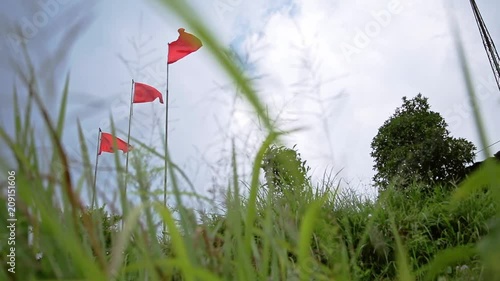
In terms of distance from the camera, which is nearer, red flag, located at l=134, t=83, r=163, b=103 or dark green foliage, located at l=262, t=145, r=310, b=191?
dark green foliage, located at l=262, t=145, r=310, b=191

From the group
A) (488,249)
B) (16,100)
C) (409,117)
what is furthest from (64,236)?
(409,117)

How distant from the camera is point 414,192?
5441 millimetres

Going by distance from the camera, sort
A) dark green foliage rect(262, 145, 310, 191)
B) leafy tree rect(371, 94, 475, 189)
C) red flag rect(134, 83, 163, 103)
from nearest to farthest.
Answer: dark green foliage rect(262, 145, 310, 191) < red flag rect(134, 83, 163, 103) < leafy tree rect(371, 94, 475, 189)

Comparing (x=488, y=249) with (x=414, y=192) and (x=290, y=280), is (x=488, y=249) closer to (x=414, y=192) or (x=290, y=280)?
(x=290, y=280)

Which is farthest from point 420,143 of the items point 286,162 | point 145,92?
point 286,162

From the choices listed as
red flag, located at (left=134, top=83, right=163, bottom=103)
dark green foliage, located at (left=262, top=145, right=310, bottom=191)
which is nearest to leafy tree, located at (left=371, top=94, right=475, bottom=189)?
red flag, located at (left=134, top=83, right=163, bottom=103)

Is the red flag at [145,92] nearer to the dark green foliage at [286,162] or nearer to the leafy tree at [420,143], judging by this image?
the dark green foliage at [286,162]

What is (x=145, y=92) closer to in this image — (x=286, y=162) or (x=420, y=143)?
(x=286, y=162)

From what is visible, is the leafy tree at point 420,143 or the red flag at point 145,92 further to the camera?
the leafy tree at point 420,143

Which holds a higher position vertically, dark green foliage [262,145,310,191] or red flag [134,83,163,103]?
red flag [134,83,163,103]

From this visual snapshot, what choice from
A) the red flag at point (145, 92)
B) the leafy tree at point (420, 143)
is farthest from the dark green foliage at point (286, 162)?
the leafy tree at point (420, 143)

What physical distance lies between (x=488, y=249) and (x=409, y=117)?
854 inches

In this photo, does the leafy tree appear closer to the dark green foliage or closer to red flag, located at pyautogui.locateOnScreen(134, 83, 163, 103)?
red flag, located at pyautogui.locateOnScreen(134, 83, 163, 103)

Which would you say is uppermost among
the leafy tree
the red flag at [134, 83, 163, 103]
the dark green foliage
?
the leafy tree
